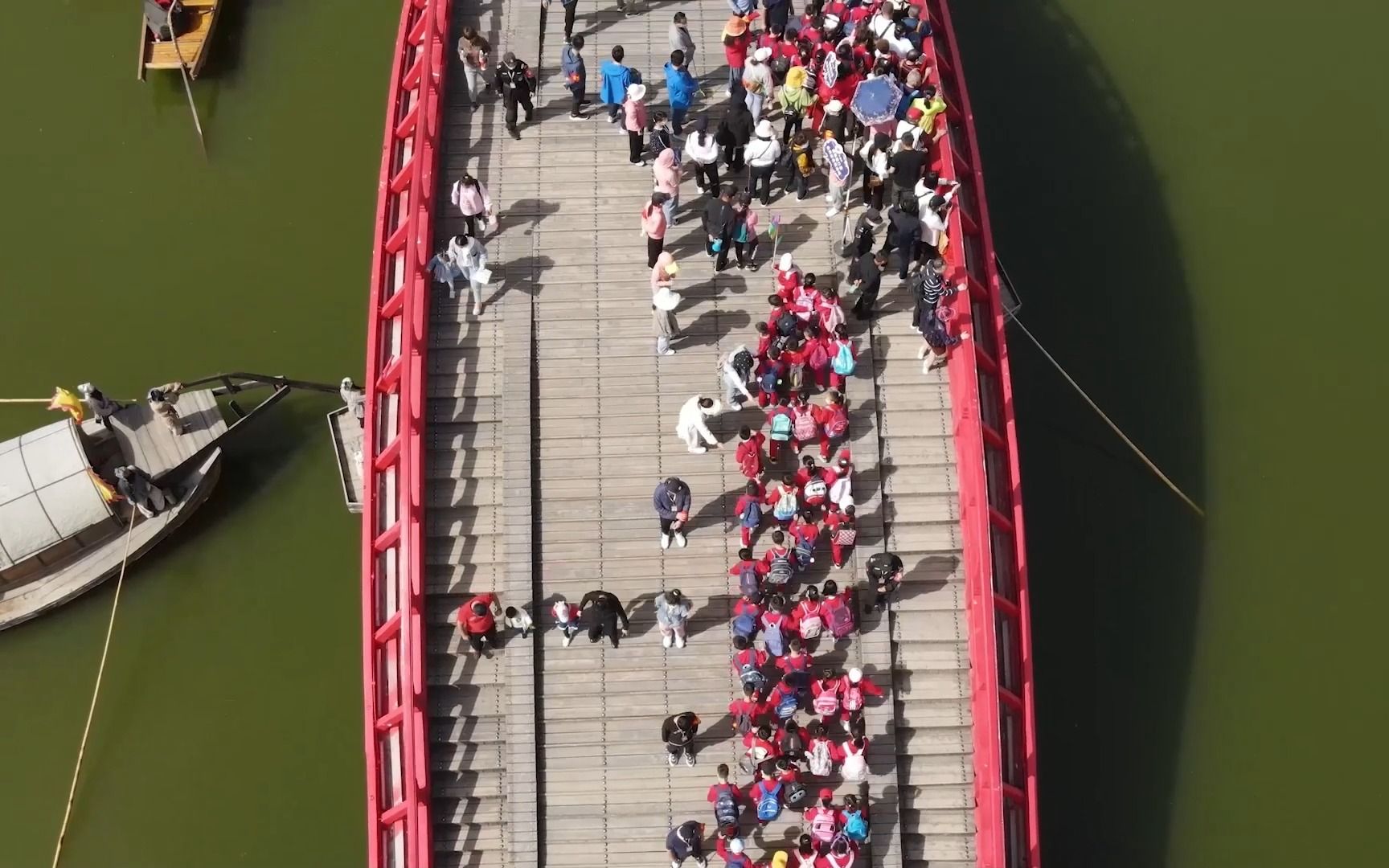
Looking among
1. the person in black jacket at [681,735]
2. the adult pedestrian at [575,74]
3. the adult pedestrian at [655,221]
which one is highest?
the adult pedestrian at [575,74]

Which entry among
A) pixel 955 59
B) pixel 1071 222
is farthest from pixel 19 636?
pixel 1071 222

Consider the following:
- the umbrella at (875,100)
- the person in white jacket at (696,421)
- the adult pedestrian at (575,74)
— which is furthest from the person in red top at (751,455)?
the adult pedestrian at (575,74)

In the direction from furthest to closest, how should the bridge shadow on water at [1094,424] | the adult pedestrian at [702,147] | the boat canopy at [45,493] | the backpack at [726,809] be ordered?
the boat canopy at [45,493]
the bridge shadow on water at [1094,424]
the adult pedestrian at [702,147]
the backpack at [726,809]

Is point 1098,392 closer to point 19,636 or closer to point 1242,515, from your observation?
point 1242,515

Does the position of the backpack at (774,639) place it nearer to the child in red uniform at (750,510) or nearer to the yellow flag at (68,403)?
the child in red uniform at (750,510)

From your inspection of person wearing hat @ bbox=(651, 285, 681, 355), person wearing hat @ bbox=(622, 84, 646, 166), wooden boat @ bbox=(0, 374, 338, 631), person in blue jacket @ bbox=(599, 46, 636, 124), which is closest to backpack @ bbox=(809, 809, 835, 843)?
person wearing hat @ bbox=(651, 285, 681, 355)

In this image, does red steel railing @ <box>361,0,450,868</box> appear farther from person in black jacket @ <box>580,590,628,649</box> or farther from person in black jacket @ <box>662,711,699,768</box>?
person in black jacket @ <box>662,711,699,768</box>
